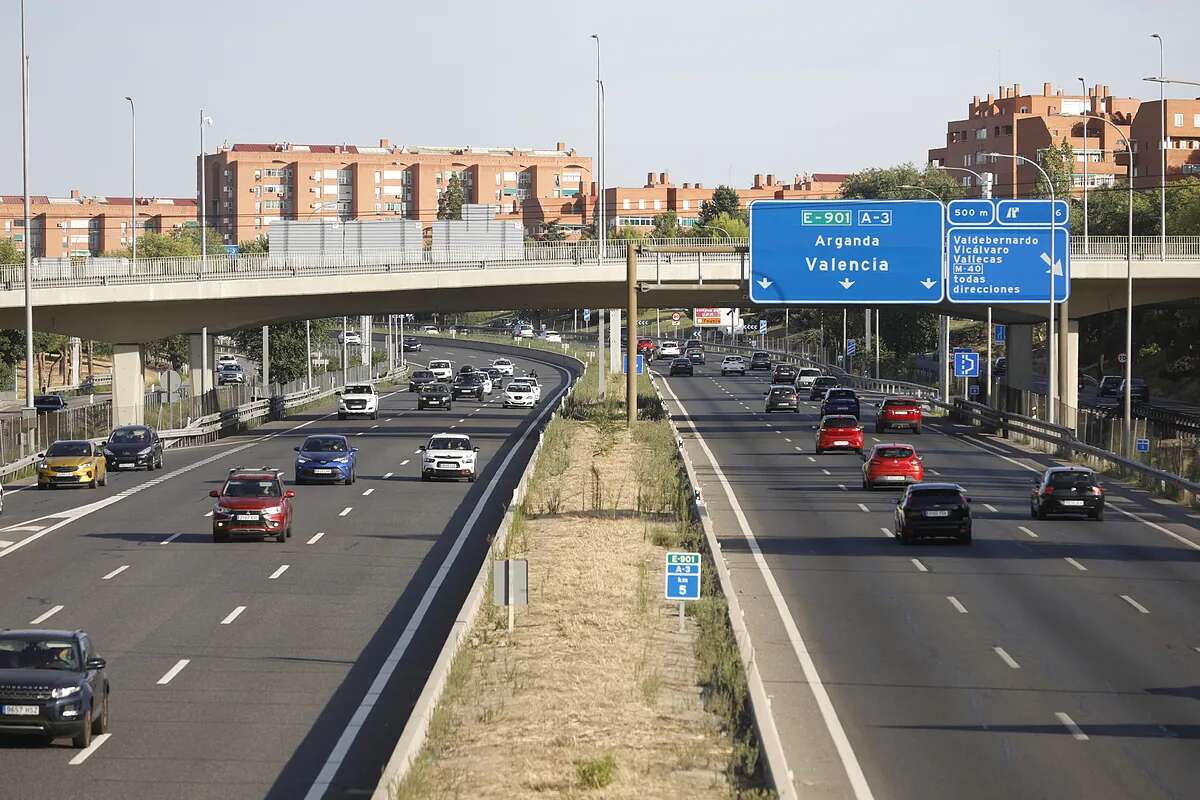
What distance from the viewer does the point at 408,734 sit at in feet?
53.3

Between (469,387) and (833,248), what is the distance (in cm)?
4638

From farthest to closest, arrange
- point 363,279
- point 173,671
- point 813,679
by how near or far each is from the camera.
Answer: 1. point 363,279
2. point 173,671
3. point 813,679

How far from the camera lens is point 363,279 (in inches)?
2746

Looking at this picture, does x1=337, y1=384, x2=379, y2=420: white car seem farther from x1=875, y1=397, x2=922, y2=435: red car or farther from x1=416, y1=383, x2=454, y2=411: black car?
x1=875, y1=397, x2=922, y2=435: red car

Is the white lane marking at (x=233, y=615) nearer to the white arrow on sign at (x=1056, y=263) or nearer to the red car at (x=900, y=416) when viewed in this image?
the white arrow on sign at (x=1056, y=263)

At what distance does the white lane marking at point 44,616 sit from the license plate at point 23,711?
8792mm

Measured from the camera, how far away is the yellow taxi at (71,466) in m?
50.9

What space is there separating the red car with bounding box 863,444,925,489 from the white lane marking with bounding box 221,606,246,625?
24241mm

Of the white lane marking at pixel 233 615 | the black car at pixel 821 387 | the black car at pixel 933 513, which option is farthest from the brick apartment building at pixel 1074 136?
the white lane marking at pixel 233 615

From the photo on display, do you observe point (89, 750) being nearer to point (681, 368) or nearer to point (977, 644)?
point (977, 644)

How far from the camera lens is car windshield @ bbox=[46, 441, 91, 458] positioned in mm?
51594

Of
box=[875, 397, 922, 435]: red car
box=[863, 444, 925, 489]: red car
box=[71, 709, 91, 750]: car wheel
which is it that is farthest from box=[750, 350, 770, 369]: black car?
box=[71, 709, 91, 750]: car wheel

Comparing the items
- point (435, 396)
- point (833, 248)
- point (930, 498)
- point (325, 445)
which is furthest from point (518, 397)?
point (930, 498)

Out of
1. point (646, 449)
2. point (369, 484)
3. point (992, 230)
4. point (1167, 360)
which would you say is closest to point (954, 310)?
point (992, 230)
